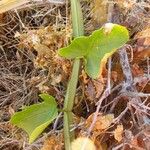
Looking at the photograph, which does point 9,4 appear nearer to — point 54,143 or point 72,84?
point 72,84

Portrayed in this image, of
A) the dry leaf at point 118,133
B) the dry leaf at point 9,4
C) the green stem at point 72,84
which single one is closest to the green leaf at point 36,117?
the green stem at point 72,84

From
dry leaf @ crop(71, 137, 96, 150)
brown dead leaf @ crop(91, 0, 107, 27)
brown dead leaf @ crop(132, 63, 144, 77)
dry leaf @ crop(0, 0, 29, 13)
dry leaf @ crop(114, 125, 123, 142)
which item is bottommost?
dry leaf @ crop(71, 137, 96, 150)

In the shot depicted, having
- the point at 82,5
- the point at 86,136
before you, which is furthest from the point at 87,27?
the point at 86,136

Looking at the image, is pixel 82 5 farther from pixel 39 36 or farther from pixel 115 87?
pixel 115 87

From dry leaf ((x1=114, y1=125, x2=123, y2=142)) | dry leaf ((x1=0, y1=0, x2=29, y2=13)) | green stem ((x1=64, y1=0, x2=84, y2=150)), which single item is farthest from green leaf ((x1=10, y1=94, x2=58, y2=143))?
dry leaf ((x1=0, y1=0, x2=29, y2=13))

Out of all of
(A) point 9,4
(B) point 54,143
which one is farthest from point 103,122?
(A) point 9,4

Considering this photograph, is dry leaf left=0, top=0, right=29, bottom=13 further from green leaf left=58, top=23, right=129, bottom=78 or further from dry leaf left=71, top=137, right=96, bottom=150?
dry leaf left=71, top=137, right=96, bottom=150

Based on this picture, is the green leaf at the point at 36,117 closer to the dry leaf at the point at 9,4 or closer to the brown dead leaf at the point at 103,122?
the brown dead leaf at the point at 103,122
